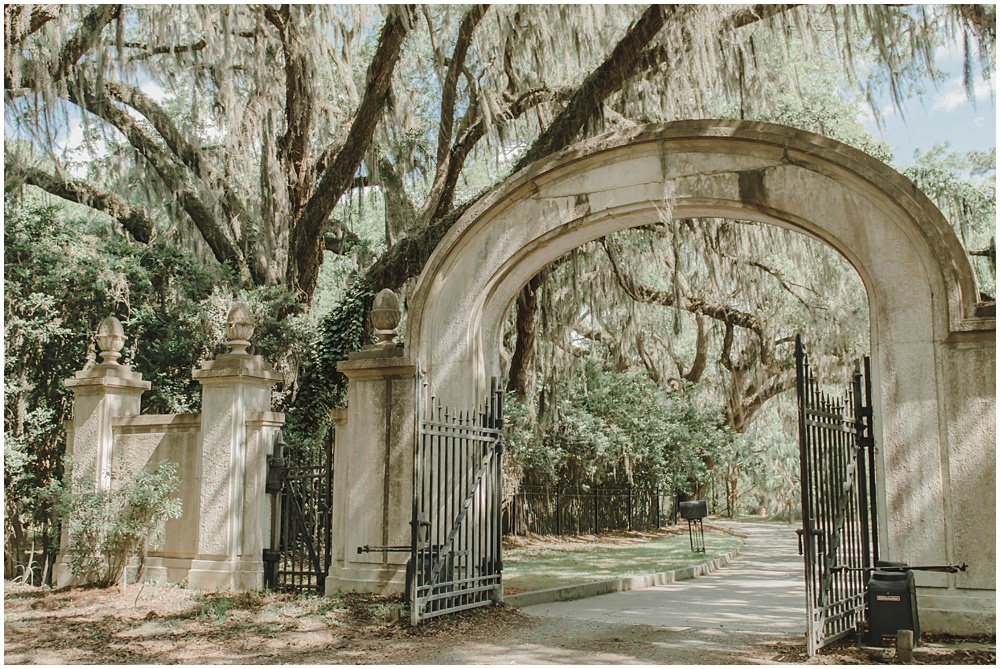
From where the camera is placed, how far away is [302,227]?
12.7 m

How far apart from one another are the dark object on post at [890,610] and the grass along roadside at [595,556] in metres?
4.18

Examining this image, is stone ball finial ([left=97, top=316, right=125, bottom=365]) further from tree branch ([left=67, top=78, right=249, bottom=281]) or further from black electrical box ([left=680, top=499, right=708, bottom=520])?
black electrical box ([left=680, top=499, right=708, bottom=520])

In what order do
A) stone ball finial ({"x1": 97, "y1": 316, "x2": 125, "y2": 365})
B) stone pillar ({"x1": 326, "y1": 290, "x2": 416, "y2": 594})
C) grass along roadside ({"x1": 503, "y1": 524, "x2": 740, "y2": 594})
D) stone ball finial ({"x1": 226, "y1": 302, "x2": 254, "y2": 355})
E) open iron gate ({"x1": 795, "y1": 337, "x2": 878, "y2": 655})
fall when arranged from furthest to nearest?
grass along roadside ({"x1": 503, "y1": 524, "x2": 740, "y2": 594}), stone ball finial ({"x1": 97, "y1": 316, "x2": 125, "y2": 365}), stone ball finial ({"x1": 226, "y1": 302, "x2": 254, "y2": 355}), stone pillar ({"x1": 326, "y1": 290, "x2": 416, "y2": 594}), open iron gate ({"x1": 795, "y1": 337, "x2": 878, "y2": 655})

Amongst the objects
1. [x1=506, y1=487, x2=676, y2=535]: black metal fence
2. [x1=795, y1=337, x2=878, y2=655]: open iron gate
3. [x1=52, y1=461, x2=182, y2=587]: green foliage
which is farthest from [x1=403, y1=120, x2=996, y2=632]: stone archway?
[x1=506, y1=487, x2=676, y2=535]: black metal fence

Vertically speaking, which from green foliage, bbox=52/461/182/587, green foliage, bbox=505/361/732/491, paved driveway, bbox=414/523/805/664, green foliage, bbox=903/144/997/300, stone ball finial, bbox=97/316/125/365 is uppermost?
green foliage, bbox=903/144/997/300

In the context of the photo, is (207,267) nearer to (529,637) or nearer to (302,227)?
(302,227)

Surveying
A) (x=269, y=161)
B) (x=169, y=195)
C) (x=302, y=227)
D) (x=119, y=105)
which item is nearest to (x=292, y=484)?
(x=302, y=227)

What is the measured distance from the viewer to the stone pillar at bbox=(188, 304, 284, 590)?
9219 millimetres

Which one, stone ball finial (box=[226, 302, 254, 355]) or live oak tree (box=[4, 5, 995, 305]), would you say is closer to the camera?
stone ball finial (box=[226, 302, 254, 355])

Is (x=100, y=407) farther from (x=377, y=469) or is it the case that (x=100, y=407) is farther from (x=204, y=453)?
(x=377, y=469)

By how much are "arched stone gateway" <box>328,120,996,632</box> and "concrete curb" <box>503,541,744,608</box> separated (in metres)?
1.65

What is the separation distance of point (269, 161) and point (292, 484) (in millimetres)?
5359

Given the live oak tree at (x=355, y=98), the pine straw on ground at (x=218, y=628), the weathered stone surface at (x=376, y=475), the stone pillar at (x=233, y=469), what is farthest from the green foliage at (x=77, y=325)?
the weathered stone surface at (x=376, y=475)

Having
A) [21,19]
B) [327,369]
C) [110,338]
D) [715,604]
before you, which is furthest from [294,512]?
[21,19]
